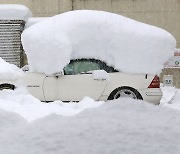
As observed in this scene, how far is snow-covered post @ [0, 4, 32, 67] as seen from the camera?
659 inches

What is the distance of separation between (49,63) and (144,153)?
23.0ft

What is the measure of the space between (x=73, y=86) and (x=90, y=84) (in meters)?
0.41

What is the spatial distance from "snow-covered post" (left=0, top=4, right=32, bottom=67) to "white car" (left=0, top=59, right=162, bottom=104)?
260 inches

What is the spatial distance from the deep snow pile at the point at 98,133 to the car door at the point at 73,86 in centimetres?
527

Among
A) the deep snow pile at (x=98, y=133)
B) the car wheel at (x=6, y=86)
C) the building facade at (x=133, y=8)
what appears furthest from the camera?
the building facade at (x=133, y=8)

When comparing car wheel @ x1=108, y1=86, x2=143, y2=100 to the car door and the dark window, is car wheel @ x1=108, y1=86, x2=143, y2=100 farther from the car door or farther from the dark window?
the dark window

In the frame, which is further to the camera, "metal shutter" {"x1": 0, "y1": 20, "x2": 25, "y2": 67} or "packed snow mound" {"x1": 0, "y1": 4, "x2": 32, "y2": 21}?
"packed snow mound" {"x1": 0, "y1": 4, "x2": 32, "y2": 21}

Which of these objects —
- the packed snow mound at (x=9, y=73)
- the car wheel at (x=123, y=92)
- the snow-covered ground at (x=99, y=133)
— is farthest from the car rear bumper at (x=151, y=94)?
the snow-covered ground at (x=99, y=133)

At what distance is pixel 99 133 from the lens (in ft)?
12.7

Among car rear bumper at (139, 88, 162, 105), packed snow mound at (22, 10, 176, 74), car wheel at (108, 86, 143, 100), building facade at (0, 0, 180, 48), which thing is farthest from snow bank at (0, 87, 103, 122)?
building facade at (0, 0, 180, 48)

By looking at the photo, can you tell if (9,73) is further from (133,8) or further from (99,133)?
(133,8)

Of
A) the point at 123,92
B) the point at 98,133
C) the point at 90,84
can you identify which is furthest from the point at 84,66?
the point at 98,133

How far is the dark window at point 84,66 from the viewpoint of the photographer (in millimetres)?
10227

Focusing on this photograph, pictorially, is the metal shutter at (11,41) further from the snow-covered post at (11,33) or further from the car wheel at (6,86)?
the car wheel at (6,86)
